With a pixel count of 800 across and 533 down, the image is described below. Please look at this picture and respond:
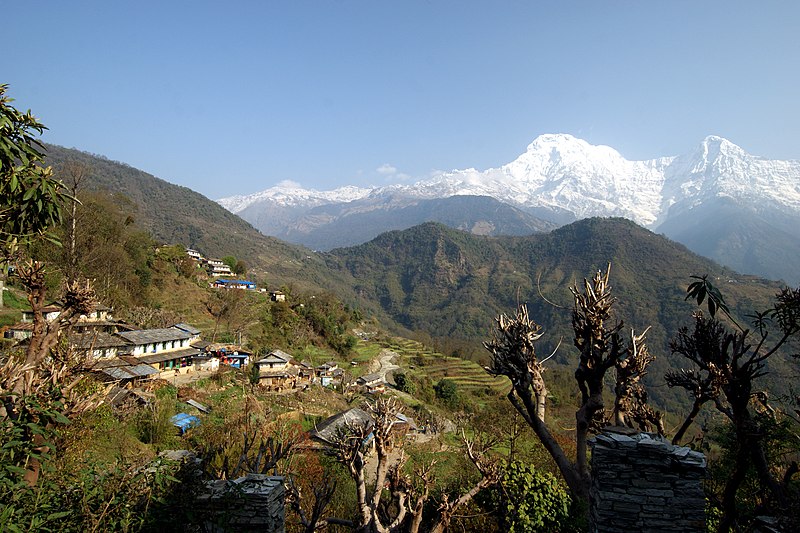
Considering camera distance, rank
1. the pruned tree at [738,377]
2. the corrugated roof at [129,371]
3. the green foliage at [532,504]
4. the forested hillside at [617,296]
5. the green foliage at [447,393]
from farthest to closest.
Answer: the forested hillside at [617,296] → the green foliage at [447,393] → the corrugated roof at [129,371] → the green foliage at [532,504] → the pruned tree at [738,377]

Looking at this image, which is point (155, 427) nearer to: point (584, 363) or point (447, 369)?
point (584, 363)

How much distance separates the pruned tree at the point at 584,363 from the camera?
5781mm

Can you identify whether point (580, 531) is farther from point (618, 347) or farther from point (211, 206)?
point (211, 206)

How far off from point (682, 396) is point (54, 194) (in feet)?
395

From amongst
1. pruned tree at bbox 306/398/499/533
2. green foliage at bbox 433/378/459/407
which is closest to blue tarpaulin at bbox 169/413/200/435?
pruned tree at bbox 306/398/499/533

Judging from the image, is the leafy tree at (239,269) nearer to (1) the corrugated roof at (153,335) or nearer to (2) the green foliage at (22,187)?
(1) the corrugated roof at (153,335)

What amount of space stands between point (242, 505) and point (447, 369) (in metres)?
68.5

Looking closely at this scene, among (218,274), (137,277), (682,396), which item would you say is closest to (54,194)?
(137,277)

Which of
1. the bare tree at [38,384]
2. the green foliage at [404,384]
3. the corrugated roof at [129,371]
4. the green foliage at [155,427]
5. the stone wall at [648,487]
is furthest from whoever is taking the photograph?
the green foliage at [404,384]

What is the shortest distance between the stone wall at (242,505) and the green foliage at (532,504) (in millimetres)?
4671

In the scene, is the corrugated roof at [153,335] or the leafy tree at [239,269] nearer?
the corrugated roof at [153,335]

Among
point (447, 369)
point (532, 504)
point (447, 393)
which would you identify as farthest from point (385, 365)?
point (532, 504)

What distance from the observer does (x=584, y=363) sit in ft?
19.2

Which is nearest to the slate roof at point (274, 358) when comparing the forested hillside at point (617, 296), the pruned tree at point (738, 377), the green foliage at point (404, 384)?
the green foliage at point (404, 384)
